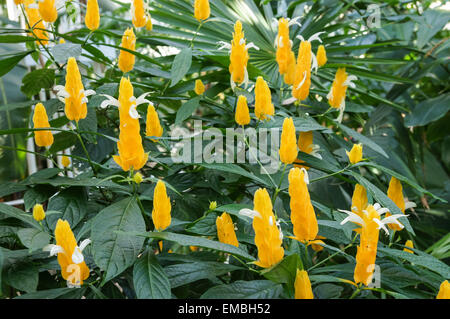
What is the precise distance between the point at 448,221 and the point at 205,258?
1296 mm

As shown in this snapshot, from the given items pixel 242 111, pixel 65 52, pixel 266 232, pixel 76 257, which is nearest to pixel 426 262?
pixel 266 232

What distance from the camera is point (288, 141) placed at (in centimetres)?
62

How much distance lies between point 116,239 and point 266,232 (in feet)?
0.63

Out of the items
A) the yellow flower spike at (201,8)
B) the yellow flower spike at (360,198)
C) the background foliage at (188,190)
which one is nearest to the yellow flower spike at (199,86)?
the background foliage at (188,190)

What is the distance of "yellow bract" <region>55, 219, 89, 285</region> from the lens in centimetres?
53

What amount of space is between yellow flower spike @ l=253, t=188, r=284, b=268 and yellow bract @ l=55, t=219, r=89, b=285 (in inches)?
9.0

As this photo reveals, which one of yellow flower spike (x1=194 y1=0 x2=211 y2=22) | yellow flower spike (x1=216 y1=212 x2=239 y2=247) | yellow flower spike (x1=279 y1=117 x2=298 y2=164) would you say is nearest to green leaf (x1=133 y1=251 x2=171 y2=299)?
yellow flower spike (x1=216 y1=212 x2=239 y2=247)

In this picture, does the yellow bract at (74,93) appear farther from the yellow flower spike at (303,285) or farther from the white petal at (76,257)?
the yellow flower spike at (303,285)

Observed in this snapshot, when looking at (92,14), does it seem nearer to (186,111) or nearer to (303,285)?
(186,111)

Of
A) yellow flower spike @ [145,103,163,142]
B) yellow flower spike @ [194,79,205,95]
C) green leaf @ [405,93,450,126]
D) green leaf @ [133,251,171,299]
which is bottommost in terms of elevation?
green leaf @ [133,251,171,299]

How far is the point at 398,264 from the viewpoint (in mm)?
664

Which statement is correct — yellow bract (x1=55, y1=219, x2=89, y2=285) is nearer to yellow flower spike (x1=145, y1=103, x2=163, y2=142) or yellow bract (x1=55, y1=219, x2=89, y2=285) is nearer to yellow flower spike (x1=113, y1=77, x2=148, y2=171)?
yellow flower spike (x1=113, y1=77, x2=148, y2=171)

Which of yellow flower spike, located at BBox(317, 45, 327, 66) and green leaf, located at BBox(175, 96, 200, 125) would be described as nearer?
green leaf, located at BBox(175, 96, 200, 125)
